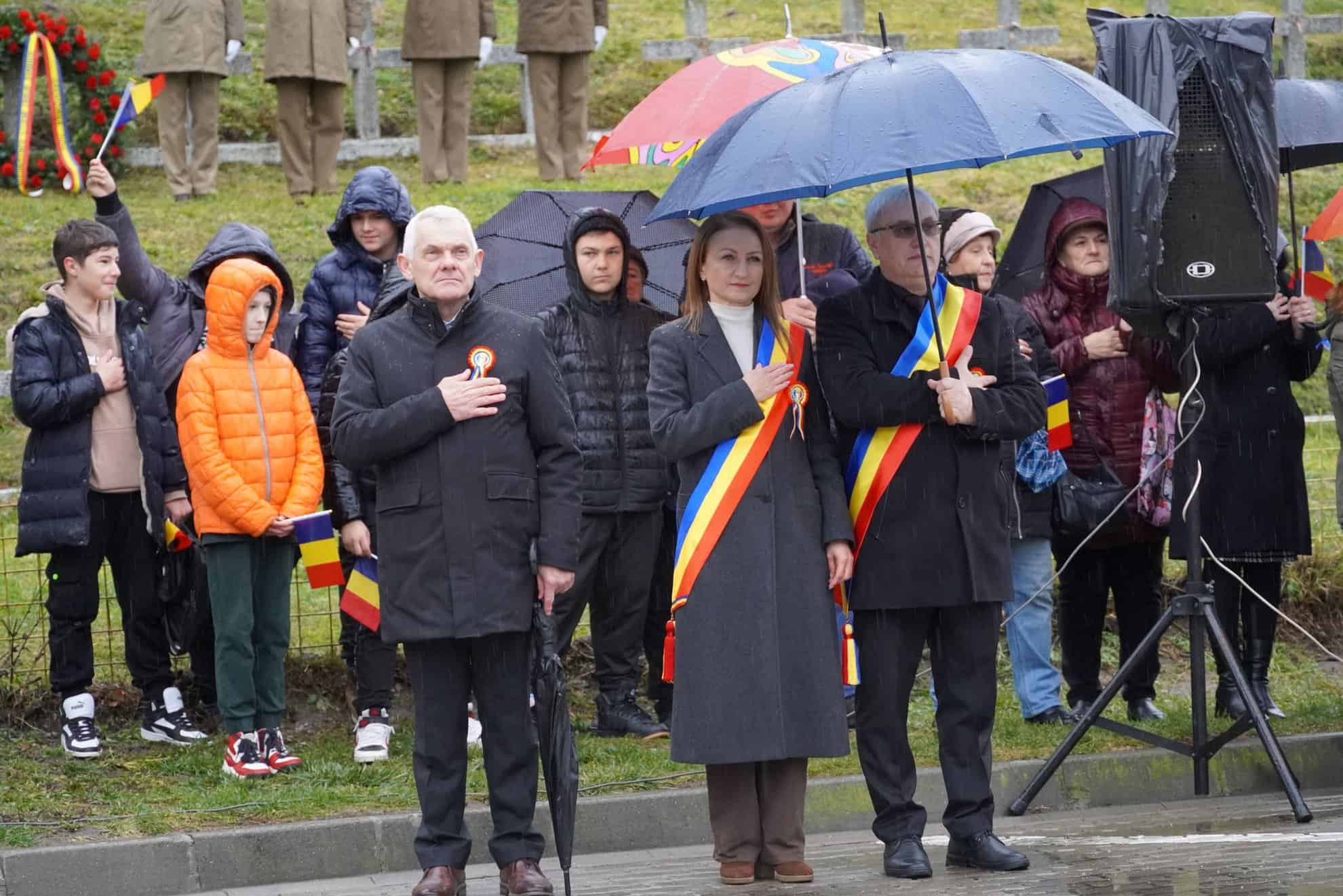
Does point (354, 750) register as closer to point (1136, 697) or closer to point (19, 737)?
point (19, 737)

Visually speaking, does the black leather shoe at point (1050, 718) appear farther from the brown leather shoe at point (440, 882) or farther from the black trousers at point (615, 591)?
the brown leather shoe at point (440, 882)

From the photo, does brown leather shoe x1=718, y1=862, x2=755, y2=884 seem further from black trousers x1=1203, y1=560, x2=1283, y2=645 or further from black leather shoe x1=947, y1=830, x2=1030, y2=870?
black trousers x1=1203, y1=560, x2=1283, y2=645

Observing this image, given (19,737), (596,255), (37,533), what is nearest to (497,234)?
(596,255)

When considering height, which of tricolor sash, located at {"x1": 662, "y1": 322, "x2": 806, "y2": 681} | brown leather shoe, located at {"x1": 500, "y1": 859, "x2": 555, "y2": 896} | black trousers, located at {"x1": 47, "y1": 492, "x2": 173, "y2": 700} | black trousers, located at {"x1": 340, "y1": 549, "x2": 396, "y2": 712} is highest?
tricolor sash, located at {"x1": 662, "y1": 322, "x2": 806, "y2": 681}

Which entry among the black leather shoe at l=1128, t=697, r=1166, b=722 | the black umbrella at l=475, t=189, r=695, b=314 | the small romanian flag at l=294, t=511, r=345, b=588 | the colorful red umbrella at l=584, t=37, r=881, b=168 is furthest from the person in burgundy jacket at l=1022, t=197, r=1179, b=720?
the small romanian flag at l=294, t=511, r=345, b=588

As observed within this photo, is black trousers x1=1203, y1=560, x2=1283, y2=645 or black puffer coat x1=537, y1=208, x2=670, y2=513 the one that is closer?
black puffer coat x1=537, y1=208, x2=670, y2=513

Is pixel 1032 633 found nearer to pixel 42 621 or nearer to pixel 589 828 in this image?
pixel 589 828

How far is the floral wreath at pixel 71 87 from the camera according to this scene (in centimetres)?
1518

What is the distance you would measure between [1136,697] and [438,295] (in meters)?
3.98

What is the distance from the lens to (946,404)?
6.29m

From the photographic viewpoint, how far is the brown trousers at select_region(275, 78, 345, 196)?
14867 mm

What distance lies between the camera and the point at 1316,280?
27.7ft

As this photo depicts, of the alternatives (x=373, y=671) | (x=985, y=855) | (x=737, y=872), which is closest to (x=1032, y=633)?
(x=985, y=855)

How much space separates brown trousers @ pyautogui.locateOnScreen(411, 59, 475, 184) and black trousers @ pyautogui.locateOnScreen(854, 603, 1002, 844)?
9644 mm
